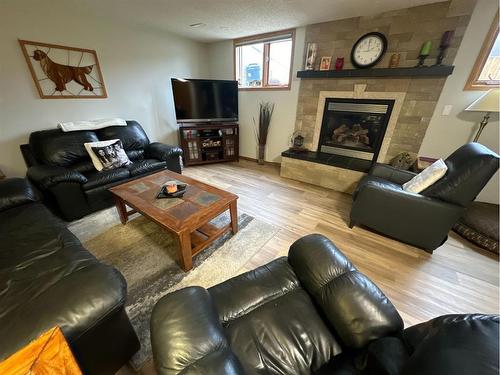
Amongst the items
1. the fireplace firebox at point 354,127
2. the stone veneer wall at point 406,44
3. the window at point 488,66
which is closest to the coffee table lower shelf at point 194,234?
the fireplace firebox at point 354,127

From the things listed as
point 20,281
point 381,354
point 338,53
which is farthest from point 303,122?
point 20,281

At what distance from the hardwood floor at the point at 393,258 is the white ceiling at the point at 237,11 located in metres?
2.24

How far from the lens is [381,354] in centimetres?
69

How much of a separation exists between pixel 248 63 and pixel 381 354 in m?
4.33

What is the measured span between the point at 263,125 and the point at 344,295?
341 cm

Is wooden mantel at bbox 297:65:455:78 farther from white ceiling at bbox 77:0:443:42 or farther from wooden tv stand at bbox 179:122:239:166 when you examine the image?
wooden tv stand at bbox 179:122:239:166

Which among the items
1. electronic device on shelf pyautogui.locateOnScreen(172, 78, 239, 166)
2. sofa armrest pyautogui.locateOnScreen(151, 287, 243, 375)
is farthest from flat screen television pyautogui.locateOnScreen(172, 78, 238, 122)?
sofa armrest pyautogui.locateOnScreen(151, 287, 243, 375)

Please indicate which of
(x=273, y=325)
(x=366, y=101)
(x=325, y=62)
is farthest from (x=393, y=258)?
(x=325, y=62)

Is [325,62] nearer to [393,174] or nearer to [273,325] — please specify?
[393,174]

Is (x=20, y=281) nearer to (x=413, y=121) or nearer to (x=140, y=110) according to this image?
(x=140, y=110)

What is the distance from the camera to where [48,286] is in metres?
1.00

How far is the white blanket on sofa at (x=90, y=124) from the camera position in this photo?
2.56m

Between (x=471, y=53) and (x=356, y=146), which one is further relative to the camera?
(x=356, y=146)

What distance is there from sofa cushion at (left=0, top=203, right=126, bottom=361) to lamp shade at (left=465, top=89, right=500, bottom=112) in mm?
3408
